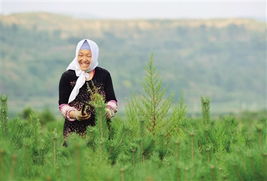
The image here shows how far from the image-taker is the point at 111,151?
354 cm

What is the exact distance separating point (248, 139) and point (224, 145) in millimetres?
197

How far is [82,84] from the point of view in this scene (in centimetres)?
470

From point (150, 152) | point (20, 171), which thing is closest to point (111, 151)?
point (150, 152)

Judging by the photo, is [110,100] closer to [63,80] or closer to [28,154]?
[63,80]

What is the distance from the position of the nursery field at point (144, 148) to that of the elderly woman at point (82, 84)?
310mm

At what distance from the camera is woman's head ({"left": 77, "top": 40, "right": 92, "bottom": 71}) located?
475 centimetres

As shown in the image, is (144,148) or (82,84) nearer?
(144,148)

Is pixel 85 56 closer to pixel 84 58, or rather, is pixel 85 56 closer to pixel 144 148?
pixel 84 58

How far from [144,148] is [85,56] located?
1464mm

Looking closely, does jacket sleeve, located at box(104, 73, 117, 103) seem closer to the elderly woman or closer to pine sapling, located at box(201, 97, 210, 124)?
the elderly woman

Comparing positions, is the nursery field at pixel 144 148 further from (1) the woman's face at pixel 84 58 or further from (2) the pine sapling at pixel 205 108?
(1) the woman's face at pixel 84 58

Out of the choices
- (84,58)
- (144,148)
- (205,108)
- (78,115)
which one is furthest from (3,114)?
(205,108)

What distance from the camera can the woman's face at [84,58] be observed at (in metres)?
4.76

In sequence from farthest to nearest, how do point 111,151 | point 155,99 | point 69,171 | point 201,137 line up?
point 155,99
point 201,137
point 111,151
point 69,171
